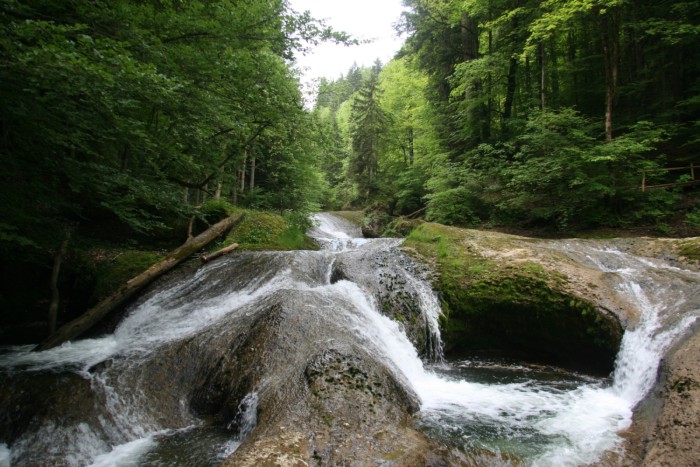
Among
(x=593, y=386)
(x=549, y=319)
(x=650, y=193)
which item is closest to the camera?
(x=593, y=386)

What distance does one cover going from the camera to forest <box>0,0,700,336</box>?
4.30 meters

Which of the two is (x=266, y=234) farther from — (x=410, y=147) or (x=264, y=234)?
(x=410, y=147)

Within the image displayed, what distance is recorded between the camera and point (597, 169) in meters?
11.1

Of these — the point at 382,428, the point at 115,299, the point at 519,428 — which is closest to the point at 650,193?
the point at 519,428

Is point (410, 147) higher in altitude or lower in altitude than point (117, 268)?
higher

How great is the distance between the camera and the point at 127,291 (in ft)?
23.7

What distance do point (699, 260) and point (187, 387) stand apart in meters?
9.56

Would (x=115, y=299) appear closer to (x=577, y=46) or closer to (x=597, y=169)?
(x=597, y=169)

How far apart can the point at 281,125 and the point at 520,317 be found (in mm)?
6247

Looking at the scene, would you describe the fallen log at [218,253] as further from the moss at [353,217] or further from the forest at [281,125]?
the moss at [353,217]

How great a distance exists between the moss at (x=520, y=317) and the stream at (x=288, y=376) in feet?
1.13

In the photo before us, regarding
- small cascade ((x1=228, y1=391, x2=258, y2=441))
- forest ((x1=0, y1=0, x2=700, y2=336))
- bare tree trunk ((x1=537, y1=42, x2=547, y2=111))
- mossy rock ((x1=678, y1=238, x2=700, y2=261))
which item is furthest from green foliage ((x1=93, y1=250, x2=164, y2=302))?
bare tree trunk ((x1=537, y1=42, x2=547, y2=111))

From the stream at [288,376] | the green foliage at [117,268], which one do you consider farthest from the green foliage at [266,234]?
the stream at [288,376]

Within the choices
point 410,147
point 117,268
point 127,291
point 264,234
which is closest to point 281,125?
point 264,234
